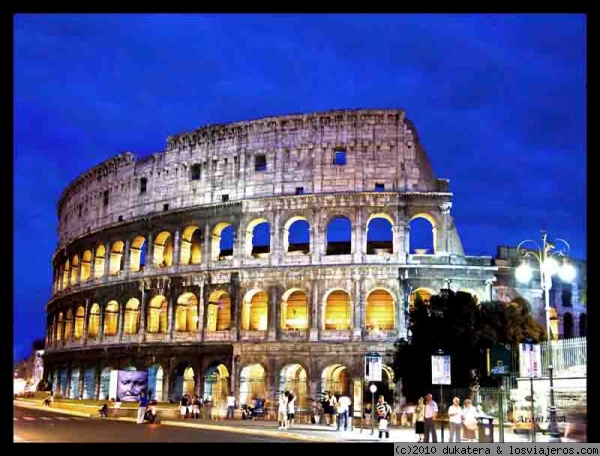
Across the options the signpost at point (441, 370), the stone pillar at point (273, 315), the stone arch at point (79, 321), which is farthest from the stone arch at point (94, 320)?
the signpost at point (441, 370)

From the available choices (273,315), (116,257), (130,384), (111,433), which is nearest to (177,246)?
(116,257)

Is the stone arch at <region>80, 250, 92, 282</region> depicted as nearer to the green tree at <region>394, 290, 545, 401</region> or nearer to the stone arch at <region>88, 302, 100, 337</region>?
the stone arch at <region>88, 302, 100, 337</region>

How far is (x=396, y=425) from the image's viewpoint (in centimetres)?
2894

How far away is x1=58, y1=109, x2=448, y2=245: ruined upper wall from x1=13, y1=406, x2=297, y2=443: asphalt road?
15276mm

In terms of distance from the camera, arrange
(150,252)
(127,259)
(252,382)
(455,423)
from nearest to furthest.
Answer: (455,423), (252,382), (150,252), (127,259)

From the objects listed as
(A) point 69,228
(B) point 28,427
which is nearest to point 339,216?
(B) point 28,427

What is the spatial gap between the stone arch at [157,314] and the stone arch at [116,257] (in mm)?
4357

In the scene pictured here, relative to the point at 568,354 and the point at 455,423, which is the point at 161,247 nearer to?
the point at 568,354

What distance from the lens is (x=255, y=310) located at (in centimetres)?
3847

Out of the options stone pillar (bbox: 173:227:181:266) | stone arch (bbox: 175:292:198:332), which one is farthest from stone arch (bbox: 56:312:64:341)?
stone pillar (bbox: 173:227:181:266)

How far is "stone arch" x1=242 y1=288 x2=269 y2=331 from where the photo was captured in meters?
36.7

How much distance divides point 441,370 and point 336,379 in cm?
1553

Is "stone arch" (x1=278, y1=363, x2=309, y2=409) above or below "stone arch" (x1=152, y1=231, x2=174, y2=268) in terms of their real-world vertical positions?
below
